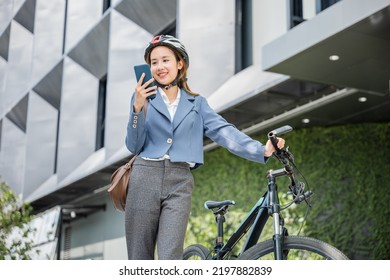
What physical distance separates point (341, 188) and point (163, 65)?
720cm

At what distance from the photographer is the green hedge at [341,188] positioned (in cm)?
1005

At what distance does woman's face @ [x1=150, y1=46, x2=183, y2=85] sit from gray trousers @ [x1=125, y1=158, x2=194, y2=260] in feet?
1.42

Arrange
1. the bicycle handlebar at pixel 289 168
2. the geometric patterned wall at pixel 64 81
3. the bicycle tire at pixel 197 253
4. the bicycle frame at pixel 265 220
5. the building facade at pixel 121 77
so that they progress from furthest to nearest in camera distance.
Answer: the geometric patterned wall at pixel 64 81 → the building facade at pixel 121 77 → the bicycle tire at pixel 197 253 → the bicycle handlebar at pixel 289 168 → the bicycle frame at pixel 265 220

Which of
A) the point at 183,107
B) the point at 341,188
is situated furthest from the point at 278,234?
the point at 341,188

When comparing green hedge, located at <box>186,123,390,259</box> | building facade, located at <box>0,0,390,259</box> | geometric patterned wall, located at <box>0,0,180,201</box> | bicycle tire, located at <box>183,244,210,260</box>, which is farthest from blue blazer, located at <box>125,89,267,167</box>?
geometric patterned wall, located at <box>0,0,180,201</box>

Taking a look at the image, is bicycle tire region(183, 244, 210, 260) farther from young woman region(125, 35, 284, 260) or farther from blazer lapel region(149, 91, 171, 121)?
blazer lapel region(149, 91, 171, 121)

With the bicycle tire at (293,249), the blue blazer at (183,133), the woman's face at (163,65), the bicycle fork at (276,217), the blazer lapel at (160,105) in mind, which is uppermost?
the woman's face at (163,65)

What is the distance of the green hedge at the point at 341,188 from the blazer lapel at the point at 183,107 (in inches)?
265

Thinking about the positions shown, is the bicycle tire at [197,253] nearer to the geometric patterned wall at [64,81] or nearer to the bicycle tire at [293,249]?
the bicycle tire at [293,249]

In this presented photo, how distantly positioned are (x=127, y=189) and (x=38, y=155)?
10.8 meters

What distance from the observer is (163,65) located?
11.6ft

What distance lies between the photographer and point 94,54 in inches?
542

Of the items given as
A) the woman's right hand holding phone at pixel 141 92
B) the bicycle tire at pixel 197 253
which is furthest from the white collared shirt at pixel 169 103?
the bicycle tire at pixel 197 253

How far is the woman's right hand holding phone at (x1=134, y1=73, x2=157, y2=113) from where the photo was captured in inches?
134
